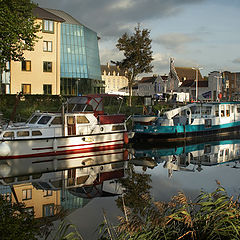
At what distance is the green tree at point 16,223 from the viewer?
8594mm

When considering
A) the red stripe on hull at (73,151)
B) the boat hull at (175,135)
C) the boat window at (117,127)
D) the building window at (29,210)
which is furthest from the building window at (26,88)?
the building window at (29,210)

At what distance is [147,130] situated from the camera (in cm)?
2961

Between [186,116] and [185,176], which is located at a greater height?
[186,116]

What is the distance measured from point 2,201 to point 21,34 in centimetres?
1776

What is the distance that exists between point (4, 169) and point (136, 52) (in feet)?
103

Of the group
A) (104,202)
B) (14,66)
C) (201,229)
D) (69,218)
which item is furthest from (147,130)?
(14,66)

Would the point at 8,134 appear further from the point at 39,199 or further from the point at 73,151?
the point at 39,199

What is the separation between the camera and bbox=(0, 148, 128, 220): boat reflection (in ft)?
39.7

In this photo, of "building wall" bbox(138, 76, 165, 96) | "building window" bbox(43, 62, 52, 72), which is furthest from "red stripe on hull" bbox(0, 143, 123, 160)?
"building wall" bbox(138, 76, 165, 96)

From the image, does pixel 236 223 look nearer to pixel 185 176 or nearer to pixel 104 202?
pixel 104 202

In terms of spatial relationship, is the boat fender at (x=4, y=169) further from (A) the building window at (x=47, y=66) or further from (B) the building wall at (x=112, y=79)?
(B) the building wall at (x=112, y=79)

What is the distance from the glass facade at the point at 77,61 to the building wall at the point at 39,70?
141 cm

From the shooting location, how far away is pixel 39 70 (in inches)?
1975

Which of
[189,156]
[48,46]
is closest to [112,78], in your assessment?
[48,46]
